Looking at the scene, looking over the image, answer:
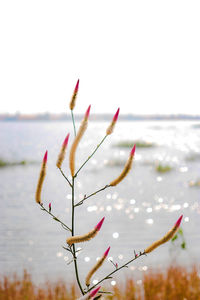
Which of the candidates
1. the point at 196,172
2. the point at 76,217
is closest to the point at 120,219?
the point at 76,217

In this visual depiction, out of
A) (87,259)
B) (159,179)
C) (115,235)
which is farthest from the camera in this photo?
(159,179)

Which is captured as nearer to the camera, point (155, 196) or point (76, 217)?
point (76, 217)

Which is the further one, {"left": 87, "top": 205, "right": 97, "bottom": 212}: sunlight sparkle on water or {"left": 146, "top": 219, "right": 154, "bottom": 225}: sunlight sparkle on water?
{"left": 87, "top": 205, "right": 97, "bottom": 212}: sunlight sparkle on water

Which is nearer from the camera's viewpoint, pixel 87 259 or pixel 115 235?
pixel 87 259

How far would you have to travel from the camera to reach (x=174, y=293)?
288 inches

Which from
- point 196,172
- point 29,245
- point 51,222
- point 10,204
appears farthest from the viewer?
point 196,172

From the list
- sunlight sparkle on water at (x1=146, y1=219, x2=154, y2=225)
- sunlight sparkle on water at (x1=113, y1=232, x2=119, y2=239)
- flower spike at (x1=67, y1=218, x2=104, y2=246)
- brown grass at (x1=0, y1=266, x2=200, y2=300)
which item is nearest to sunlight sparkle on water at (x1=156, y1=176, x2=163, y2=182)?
sunlight sparkle on water at (x1=146, y1=219, x2=154, y2=225)

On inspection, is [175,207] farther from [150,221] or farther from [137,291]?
[137,291]

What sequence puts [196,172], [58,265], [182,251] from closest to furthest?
[58,265] < [182,251] < [196,172]

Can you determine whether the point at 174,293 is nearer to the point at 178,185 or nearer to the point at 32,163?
the point at 178,185

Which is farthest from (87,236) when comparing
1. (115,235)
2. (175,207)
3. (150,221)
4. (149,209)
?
(175,207)

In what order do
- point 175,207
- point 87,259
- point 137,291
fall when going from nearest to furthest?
point 137,291 < point 87,259 < point 175,207

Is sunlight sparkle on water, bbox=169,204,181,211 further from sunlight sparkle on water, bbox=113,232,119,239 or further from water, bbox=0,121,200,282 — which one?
sunlight sparkle on water, bbox=113,232,119,239

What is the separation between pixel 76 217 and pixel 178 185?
1182cm
